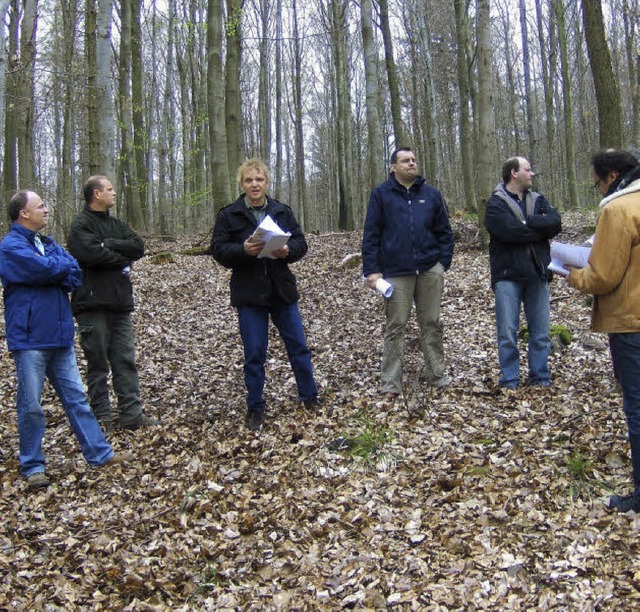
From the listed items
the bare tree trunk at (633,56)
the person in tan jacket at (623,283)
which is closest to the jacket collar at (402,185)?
the person in tan jacket at (623,283)

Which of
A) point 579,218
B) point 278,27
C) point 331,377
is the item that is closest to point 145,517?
point 331,377

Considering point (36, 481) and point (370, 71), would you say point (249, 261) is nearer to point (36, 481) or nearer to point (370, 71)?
point (36, 481)

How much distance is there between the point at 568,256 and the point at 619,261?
2.33 feet

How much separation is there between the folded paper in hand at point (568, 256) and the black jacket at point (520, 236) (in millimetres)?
1191

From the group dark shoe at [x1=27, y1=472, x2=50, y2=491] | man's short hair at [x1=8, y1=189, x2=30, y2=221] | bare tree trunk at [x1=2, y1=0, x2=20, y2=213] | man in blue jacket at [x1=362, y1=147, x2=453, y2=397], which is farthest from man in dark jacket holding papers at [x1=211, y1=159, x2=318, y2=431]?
bare tree trunk at [x1=2, y1=0, x2=20, y2=213]

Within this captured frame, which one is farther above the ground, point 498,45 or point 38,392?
point 498,45

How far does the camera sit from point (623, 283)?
3389 millimetres

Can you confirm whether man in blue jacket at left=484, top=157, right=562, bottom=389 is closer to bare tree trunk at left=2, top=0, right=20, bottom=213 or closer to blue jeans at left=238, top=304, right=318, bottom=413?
blue jeans at left=238, top=304, right=318, bottom=413

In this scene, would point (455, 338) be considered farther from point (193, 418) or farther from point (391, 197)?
point (193, 418)

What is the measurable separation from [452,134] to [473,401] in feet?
87.5

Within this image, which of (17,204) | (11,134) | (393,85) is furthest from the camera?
(11,134)

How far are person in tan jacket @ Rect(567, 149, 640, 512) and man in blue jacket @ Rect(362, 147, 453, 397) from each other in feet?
7.00

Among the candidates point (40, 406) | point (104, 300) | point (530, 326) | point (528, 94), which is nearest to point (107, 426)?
point (40, 406)

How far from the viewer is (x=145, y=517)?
4.06 metres
